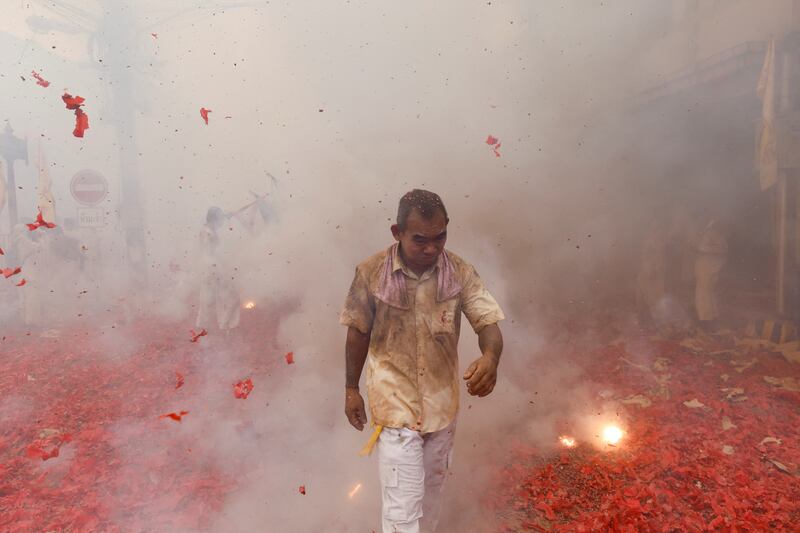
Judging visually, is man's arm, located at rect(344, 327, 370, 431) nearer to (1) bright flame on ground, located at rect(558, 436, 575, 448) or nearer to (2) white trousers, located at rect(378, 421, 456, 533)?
(2) white trousers, located at rect(378, 421, 456, 533)

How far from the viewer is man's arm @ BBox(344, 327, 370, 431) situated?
248 centimetres

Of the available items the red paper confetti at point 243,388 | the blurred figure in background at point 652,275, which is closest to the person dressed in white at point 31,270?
the red paper confetti at point 243,388

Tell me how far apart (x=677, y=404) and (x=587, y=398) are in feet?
3.27

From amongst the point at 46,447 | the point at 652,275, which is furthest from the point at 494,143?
the point at 46,447

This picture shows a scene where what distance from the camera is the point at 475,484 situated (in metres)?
3.85

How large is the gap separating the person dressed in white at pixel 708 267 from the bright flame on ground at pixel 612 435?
4406 mm

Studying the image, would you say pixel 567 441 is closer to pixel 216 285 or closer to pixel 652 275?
pixel 652 275

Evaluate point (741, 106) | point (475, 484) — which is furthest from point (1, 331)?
point (741, 106)

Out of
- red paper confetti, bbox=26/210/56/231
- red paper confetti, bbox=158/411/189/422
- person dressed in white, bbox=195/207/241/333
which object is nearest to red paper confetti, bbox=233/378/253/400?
red paper confetti, bbox=158/411/189/422

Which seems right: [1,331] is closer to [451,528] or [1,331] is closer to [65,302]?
[65,302]

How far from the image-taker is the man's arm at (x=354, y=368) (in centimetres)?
248

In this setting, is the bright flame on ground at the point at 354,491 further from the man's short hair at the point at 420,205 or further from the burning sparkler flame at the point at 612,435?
the burning sparkler flame at the point at 612,435

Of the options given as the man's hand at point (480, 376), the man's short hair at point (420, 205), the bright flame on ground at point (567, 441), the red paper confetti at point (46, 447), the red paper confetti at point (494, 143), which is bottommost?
the red paper confetti at point (46, 447)

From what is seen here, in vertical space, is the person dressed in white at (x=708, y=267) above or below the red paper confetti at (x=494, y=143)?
below
